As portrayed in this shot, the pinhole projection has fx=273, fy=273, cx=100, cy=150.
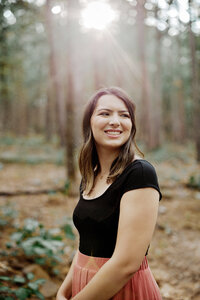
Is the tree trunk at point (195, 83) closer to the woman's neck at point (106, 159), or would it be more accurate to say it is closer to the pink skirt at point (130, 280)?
the woman's neck at point (106, 159)

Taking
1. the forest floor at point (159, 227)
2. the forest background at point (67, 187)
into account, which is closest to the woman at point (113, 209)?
the forest background at point (67, 187)

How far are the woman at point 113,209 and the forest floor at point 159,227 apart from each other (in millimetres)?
1327

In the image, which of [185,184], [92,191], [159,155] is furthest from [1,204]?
[159,155]

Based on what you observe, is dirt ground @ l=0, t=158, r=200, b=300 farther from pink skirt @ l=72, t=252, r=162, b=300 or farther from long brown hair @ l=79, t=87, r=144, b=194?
long brown hair @ l=79, t=87, r=144, b=194

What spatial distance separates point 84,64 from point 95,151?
2256cm

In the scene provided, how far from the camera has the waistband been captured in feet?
5.61

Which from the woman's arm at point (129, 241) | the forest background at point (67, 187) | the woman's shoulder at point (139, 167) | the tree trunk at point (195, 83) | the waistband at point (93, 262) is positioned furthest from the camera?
the tree trunk at point (195, 83)

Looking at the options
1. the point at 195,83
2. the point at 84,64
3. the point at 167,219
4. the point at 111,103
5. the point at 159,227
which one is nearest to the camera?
the point at 111,103

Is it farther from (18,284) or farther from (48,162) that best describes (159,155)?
(18,284)

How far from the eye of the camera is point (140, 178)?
5.11 ft

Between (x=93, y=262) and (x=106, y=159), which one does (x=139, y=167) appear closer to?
(x=106, y=159)

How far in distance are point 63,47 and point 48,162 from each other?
1129cm

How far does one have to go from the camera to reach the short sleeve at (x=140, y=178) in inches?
60.7

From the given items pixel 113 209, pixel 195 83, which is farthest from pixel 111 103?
pixel 195 83
